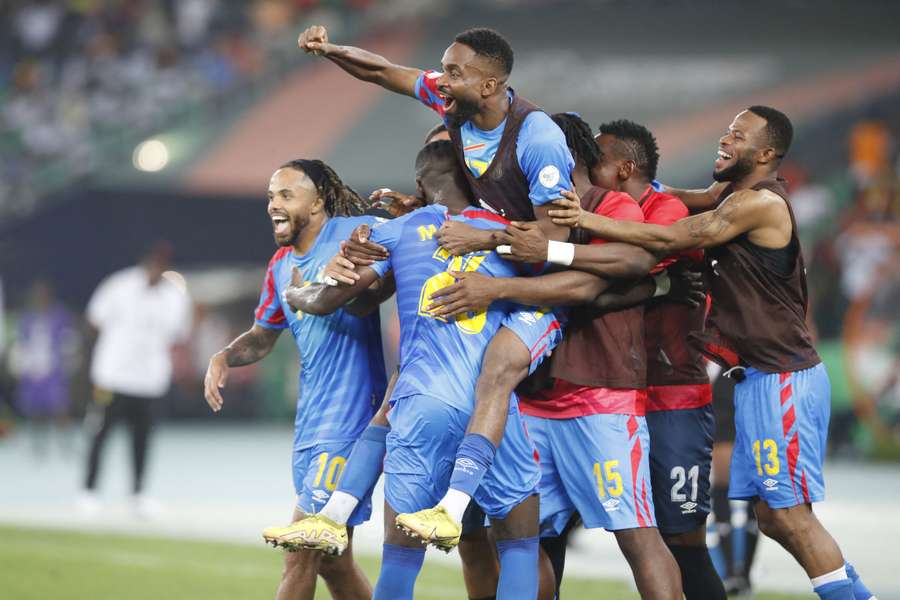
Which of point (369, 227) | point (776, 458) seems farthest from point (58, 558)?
point (776, 458)

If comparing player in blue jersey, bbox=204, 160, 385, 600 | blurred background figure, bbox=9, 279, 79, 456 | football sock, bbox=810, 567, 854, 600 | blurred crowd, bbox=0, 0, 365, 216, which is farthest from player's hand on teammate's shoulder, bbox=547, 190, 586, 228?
blurred crowd, bbox=0, 0, 365, 216

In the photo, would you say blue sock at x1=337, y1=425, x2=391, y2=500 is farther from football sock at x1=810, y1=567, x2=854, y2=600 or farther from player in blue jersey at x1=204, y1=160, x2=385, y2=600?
football sock at x1=810, y1=567, x2=854, y2=600

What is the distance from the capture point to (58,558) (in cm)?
1026

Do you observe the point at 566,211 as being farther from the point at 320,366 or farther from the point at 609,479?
the point at 320,366

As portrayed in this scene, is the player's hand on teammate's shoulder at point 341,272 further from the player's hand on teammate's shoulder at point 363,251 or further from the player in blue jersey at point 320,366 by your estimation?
the player in blue jersey at point 320,366

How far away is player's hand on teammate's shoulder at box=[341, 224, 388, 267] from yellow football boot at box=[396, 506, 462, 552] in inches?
49.5

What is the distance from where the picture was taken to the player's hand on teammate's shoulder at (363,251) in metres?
5.96

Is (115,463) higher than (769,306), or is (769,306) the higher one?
(769,306)

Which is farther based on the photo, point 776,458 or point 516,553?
point 776,458

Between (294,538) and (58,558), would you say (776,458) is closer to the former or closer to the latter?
(294,538)

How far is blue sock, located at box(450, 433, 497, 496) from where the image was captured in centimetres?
547

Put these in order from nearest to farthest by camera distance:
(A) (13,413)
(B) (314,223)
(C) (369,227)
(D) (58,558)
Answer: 1. (C) (369,227)
2. (B) (314,223)
3. (D) (58,558)
4. (A) (13,413)

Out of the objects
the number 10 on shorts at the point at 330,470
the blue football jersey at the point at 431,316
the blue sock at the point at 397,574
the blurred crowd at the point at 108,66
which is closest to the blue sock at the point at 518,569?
the blue sock at the point at 397,574

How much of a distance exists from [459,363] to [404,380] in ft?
0.88
